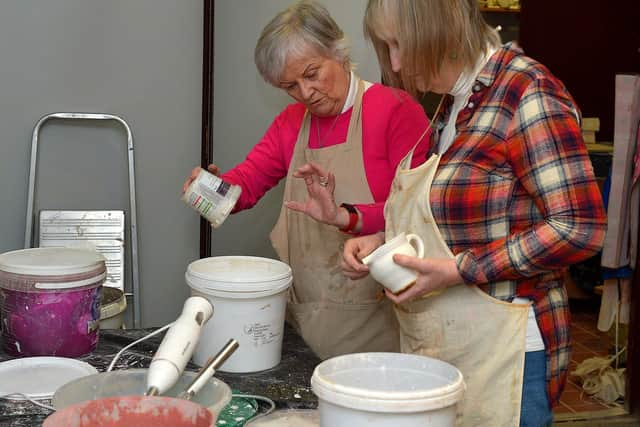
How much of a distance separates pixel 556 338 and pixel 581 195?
32 cm

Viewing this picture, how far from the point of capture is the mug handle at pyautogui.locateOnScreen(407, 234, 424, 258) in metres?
1.59

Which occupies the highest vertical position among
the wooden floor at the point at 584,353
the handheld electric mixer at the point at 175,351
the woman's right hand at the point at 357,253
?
the woman's right hand at the point at 357,253

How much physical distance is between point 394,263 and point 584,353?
313 centimetres

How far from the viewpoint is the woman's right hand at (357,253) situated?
1.81 m

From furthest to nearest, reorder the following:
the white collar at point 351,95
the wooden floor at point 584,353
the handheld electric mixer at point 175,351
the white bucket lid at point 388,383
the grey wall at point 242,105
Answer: the wooden floor at point 584,353 → the grey wall at point 242,105 → the white collar at point 351,95 → the handheld electric mixer at point 175,351 → the white bucket lid at point 388,383

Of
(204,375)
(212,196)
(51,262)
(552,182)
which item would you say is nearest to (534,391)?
(552,182)

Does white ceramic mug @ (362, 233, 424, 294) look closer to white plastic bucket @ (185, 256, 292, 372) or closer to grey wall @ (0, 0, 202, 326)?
white plastic bucket @ (185, 256, 292, 372)

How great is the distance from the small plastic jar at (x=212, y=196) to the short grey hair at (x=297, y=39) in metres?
0.32

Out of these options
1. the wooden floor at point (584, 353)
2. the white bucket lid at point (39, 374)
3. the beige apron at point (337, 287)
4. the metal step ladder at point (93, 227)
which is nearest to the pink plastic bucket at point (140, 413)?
the white bucket lid at point (39, 374)

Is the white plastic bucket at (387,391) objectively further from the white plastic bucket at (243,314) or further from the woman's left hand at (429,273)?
the white plastic bucket at (243,314)

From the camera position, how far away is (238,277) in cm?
173

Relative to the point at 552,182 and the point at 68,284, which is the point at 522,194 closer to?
the point at 552,182

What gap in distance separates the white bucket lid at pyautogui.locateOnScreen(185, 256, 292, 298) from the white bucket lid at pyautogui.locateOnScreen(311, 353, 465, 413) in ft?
1.47

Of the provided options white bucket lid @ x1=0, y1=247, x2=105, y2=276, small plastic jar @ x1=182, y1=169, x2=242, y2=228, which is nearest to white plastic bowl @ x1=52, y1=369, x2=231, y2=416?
white bucket lid @ x1=0, y1=247, x2=105, y2=276
